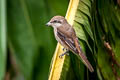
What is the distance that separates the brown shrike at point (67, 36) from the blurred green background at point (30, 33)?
103 millimetres

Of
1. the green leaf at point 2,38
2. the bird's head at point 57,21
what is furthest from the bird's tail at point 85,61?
the green leaf at point 2,38

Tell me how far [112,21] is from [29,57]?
754 mm

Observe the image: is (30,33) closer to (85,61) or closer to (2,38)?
(2,38)

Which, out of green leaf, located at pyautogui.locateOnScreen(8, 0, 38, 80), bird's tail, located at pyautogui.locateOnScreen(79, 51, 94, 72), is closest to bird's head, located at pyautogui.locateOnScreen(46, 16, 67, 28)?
green leaf, located at pyautogui.locateOnScreen(8, 0, 38, 80)

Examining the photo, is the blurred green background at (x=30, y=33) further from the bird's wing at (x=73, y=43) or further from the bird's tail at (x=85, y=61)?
the bird's tail at (x=85, y=61)

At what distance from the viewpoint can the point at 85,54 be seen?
2963 millimetres

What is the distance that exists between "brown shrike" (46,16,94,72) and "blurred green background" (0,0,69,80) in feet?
0.34

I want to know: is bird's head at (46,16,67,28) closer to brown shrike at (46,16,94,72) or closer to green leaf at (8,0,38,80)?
brown shrike at (46,16,94,72)

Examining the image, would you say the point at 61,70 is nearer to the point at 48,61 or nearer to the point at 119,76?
the point at 119,76

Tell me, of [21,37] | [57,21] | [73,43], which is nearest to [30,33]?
[21,37]

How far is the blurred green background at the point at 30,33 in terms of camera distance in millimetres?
3600

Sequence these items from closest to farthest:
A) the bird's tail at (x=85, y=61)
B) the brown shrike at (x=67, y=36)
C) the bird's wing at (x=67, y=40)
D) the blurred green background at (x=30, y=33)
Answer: the bird's tail at (x=85, y=61) < the brown shrike at (x=67, y=36) < the bird's wing at (x=67, y=40) < the blurred green background at (x=30, y=33)

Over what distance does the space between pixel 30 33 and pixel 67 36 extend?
1.59 ft

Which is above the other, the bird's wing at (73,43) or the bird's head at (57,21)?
the bird's head at (57,21)
